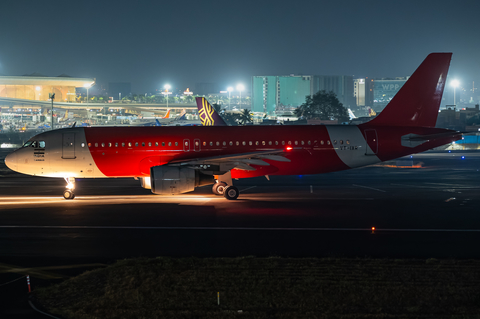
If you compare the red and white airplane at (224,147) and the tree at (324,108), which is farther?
the tree at (324,108)

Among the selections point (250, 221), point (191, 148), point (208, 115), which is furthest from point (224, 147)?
point (208, 115)

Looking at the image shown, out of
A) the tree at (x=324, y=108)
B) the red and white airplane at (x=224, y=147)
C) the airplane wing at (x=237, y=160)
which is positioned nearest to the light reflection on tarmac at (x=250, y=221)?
the red and white airplane at (x=224, y=147)

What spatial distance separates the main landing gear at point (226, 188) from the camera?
25047mm

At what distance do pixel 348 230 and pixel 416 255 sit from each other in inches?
149

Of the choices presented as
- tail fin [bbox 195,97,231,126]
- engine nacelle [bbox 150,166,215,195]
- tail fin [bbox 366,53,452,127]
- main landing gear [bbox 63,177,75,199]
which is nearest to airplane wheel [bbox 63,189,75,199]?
main landing gear [bbox 63,177,75,199]

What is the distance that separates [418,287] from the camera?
11.2 m

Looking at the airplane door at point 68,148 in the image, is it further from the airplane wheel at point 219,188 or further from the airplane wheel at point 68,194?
the airplane wheel at point 219,188

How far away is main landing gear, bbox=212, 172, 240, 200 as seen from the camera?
2505 centimetres

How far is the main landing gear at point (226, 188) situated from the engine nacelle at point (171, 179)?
2481 mm

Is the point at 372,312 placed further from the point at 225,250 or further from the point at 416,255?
the point at 225,250

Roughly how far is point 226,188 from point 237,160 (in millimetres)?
1930

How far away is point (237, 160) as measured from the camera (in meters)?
24.3

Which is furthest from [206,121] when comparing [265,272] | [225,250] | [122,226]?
[265,272]

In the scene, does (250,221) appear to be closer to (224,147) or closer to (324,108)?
(224,147)
